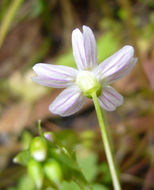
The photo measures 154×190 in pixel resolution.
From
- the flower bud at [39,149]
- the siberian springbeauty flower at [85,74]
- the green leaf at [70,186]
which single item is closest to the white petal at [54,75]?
the siberian springbeauty flower at [85,74]

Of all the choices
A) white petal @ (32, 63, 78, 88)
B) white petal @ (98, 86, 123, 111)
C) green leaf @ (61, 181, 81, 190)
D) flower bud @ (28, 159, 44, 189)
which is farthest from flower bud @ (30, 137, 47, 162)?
green leaf @ (61, 181, 81, 190)

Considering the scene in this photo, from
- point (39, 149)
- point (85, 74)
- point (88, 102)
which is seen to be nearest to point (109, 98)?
point (85, 74)

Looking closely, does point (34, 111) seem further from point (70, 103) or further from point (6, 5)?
point (70, 103)

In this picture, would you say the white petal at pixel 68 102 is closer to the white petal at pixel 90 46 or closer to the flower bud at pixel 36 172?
the white petal at pixel 90 46

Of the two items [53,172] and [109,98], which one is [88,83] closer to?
[109,98]

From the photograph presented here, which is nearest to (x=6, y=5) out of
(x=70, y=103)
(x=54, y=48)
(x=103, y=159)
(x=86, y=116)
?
(x=54, y=48)

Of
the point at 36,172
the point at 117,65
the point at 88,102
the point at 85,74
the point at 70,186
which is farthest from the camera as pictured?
the point at 88,102
